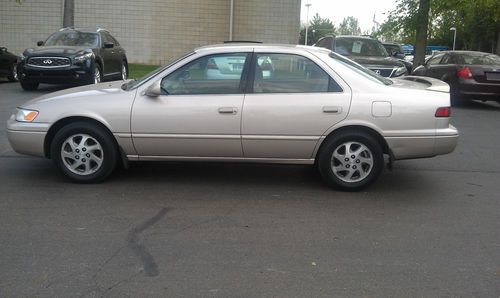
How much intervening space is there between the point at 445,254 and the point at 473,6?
17.7 m

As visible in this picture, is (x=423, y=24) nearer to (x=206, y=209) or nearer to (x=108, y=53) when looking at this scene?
(x=108, y=53)

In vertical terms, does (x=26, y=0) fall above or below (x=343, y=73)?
above

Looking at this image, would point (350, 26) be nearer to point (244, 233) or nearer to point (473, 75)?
point (473, 75)

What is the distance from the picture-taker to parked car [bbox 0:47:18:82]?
49.6ft

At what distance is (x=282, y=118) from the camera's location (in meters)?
5.63

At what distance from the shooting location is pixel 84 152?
5.86 meters

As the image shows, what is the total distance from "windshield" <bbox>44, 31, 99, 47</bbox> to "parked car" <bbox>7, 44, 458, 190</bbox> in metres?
8.98

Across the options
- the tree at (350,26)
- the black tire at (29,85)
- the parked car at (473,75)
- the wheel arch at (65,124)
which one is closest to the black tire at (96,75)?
the black tire at (29,85)

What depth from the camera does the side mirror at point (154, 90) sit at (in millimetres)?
5657

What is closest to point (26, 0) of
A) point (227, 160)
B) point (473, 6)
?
point (473, 6)

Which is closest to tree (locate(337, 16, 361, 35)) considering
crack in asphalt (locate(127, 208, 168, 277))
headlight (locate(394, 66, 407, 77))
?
headlight (locate(394, 66, 407, 77))

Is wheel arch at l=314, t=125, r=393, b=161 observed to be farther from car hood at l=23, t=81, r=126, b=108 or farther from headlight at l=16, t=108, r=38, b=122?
headlight at l=16, t=108, r=38, b=122

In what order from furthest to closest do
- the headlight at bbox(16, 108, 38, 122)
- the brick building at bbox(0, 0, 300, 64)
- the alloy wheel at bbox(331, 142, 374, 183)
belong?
the brick building at bbox(0, 0, 300, 64) < the headlight at bbox(16, 108, 38, 122) < the alloy wheel at bbox(331, 142, 374, 183)

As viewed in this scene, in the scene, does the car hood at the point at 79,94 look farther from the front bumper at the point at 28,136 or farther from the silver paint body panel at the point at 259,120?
the front bumper at the point at 28,136
